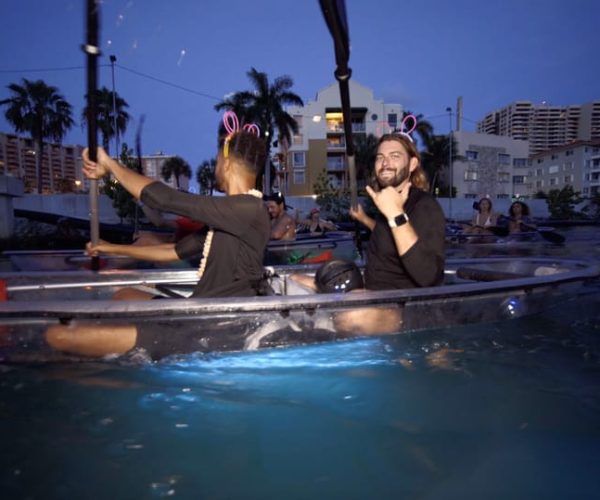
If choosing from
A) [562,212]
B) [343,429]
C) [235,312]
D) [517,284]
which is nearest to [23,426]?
[235,312]

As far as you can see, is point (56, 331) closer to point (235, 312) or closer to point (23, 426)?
point (23, 426)

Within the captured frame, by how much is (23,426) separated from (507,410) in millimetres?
2574

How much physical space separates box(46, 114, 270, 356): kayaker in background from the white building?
169ft

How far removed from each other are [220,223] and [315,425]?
1.32 m

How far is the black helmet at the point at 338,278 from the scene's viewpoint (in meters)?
3.56

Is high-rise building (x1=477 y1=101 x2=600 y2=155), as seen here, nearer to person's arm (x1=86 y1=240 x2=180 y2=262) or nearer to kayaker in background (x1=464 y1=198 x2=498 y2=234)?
kayaker in background (x1=464 y1=198 x2=498 y2=234)

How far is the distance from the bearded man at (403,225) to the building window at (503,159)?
2317 inches

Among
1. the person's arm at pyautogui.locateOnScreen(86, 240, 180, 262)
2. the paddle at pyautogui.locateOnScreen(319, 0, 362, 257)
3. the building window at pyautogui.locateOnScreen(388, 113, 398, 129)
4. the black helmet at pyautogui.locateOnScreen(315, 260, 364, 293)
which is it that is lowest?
the black helmet at pyautogui.locateOnScreen(315, 260, 364, 293)

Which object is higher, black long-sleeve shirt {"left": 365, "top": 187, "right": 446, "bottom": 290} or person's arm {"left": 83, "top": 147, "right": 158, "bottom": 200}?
person's arm {"left": 83, "top": 147, "right": 158, "bottom": 200}

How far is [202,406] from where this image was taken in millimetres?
2359

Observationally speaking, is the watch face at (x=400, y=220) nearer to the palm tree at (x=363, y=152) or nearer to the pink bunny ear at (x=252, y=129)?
the pink bunny ear at (x=252, y=129)

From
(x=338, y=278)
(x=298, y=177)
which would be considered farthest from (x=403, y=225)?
(x=298, y=177)

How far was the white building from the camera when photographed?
2058 inches

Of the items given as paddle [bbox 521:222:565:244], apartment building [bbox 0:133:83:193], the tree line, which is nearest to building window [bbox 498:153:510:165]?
the tree line
